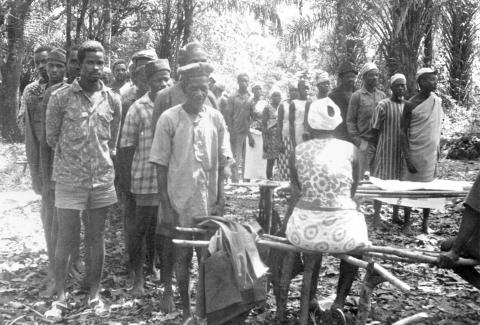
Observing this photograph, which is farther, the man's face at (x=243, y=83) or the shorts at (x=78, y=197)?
the man's face at (x=243, y=83)

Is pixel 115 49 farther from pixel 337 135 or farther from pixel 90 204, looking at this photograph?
pixel 90 204

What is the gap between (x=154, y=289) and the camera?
5281 mm

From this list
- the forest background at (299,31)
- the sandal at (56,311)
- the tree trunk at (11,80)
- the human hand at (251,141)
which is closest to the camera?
the sandal at (56,311)

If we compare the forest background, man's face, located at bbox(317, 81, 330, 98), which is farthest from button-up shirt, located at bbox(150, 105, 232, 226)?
the forest background

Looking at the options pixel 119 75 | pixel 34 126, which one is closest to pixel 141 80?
pixel 34 126

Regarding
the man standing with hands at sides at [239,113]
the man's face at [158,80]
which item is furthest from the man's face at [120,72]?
the man standing with hands at sides at [239,113]

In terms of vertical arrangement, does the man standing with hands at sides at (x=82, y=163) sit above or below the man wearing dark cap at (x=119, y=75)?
below

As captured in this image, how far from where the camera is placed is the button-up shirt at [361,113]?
7.52 metres

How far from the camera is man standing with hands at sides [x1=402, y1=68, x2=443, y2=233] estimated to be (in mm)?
7273

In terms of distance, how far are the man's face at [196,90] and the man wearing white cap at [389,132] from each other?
364cm

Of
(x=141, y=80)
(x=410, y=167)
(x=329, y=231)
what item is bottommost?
(x=329, y=231)

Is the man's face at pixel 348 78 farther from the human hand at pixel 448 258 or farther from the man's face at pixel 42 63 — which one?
the human hand at pixel 448 258

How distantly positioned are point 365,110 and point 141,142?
342 cm

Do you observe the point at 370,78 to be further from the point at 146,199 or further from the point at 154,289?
the point at 154,289
